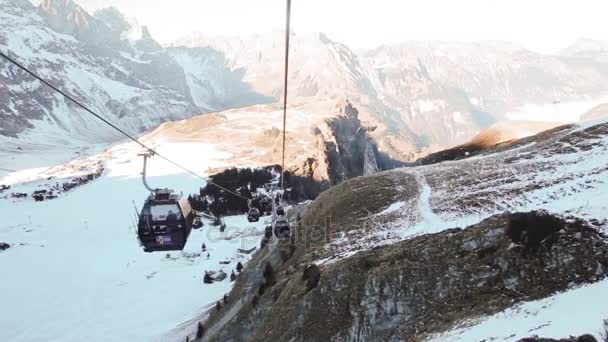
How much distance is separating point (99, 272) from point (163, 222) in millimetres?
71232

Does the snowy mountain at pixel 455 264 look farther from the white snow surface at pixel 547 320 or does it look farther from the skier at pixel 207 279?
the skier at pixel 207 279

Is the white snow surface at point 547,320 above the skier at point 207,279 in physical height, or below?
above

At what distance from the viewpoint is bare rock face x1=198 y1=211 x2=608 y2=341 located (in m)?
19.5

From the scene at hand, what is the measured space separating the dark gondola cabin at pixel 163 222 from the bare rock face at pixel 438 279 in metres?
7.74

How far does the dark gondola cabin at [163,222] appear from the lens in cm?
2819

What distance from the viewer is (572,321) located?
→ 1480cm

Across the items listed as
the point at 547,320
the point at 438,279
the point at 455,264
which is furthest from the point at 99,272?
the point at 547,320

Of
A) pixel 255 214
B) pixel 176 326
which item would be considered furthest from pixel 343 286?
pixel 176 326

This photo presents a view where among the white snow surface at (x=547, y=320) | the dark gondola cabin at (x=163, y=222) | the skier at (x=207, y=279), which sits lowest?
the skier at (x=207, y=279)

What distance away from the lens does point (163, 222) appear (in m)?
29.0

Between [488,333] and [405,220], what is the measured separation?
57.1ft

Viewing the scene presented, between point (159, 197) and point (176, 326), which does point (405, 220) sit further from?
point (176, 326)

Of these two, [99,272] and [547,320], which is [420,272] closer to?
[547,320]

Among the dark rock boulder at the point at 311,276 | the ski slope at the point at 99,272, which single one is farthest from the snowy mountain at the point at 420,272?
the ski slope at the point at 99,272
